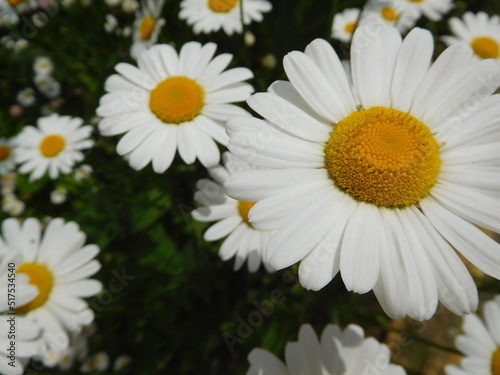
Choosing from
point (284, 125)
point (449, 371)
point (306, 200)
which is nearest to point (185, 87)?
point (284, 125)

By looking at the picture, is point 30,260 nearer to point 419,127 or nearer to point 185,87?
point 185,87

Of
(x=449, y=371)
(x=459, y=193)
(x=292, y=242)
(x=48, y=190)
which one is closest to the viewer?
(x=292, y=242)

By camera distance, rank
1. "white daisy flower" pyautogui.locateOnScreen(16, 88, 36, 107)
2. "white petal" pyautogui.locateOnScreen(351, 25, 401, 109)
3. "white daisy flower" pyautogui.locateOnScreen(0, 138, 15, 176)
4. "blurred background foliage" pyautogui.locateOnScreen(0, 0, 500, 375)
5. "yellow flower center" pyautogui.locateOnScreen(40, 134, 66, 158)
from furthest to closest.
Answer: "white daisy flower" pyautogui.locateOnScreen(16, 88, 36, 107), "white daisy flower" pyautogui.locateOnScreen(0, 138, 15, 176), "yellow flower center" pyautogui.locateOnScreen(40, 134, 66, 158), "blurred background foliage" pyautogui.locateOnScreen(0, 0, 500, 375), "white petal" pyautogui.locateOnScreen(351, 25, 401, 109)

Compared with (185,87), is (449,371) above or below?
below

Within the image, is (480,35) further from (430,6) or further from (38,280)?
(38,280)

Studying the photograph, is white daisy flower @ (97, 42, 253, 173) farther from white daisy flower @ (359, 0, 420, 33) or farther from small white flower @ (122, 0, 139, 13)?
small white flower @ (122, 0, 139, 13)

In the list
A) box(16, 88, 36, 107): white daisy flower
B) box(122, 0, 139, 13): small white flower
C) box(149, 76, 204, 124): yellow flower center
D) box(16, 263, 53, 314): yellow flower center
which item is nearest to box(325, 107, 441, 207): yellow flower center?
box(149, 76, 204, 124): yellow flower center
